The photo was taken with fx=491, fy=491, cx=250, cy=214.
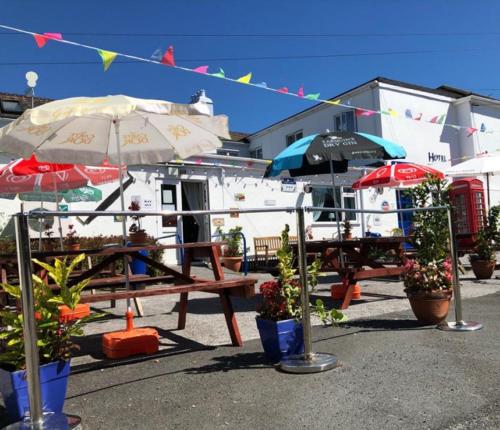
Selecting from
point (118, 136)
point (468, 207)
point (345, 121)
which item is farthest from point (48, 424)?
point (345, 121)

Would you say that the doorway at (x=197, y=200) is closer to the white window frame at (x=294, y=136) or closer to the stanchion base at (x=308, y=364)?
the white window frame at (x=294, y=136)

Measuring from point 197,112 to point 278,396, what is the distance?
7.89ft

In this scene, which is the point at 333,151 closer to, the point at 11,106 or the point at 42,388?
the point at 42,388

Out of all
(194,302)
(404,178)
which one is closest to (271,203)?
(404,178)

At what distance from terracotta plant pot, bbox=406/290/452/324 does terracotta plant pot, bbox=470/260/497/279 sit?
15.1ft

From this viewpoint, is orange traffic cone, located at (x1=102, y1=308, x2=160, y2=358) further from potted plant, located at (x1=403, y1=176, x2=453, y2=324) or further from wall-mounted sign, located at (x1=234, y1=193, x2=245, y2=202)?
wall-mounted sign, located at (x1=234, y1=193, x2=245, y2=202)

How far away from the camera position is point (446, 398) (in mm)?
3086

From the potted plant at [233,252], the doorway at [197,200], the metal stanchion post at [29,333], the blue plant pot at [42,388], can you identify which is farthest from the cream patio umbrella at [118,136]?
the doorway at [197,200]

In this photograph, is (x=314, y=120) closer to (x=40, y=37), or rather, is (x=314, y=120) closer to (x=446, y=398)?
(x=40, y=37)

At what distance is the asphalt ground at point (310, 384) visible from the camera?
2873 mm

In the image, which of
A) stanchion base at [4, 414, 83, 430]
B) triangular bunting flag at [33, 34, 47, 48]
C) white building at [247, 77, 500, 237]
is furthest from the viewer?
white building at [247, 77, 500, 237]

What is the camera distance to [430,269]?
514 cm

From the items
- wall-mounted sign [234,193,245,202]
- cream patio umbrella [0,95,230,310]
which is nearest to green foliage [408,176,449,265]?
cream patio umbrella [0,95,230,310]

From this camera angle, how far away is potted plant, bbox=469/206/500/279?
9.10 meters
